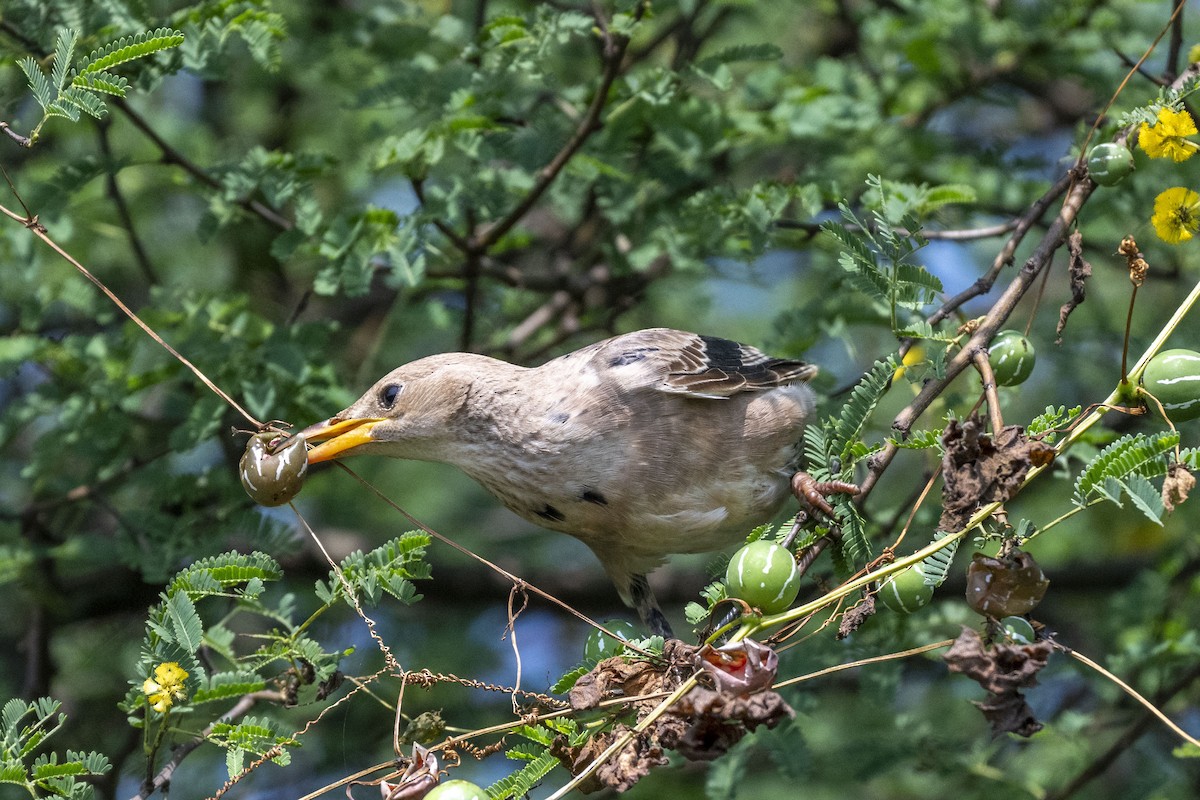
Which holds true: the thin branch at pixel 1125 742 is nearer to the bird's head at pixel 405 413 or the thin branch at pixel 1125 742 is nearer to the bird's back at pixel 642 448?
the bird's back at pixel 642 448

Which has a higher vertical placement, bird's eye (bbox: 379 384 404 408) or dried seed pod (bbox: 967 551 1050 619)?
bird's eye (bbox: 379 384 404 408)

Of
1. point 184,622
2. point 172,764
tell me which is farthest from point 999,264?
point 172,764

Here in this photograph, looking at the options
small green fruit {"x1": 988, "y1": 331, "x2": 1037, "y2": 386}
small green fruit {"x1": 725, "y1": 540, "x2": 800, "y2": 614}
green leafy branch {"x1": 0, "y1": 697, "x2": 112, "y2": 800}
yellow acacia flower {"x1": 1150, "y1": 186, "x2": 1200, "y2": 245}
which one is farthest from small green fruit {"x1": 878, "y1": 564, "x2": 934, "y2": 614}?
green leafy branch {"x1": 0, "y1": 697, "x2": 112, "y2": 800}

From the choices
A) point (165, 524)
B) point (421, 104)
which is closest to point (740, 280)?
point (421, 104)

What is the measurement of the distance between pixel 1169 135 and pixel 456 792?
2227 millimetres

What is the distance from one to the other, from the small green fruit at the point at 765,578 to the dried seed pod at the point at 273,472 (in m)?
1.35

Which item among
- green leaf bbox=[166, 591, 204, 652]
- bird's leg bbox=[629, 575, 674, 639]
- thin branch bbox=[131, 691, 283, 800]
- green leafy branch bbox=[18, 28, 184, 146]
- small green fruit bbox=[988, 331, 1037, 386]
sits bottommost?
bird's leg bbox=[629, 575, 674, 639]

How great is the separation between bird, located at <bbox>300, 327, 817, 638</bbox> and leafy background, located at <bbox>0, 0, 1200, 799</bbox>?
361 millimetres

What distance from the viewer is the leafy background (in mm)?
4004

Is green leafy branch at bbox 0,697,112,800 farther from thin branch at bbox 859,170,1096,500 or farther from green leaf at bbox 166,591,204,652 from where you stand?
thin branch at bbox 859,170,1096,500

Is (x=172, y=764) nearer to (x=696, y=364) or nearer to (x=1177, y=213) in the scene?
(x=696, y=364)

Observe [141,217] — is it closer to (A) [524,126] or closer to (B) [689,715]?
(A) [524,126]

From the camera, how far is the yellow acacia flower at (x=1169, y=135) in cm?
281

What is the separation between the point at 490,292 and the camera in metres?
5.39
